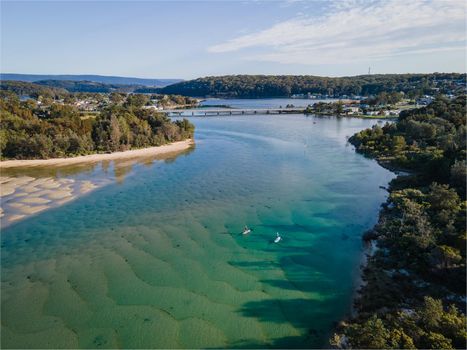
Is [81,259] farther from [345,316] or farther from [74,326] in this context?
[345,316]

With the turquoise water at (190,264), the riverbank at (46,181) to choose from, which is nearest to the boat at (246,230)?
the turquoise water at (190,264)

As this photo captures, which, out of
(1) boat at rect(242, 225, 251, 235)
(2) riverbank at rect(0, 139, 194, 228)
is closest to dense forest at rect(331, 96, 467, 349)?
(1) boat at rect(242, 225, 251, 235)

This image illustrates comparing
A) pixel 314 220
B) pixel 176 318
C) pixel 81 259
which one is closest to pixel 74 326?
pixel 176 318

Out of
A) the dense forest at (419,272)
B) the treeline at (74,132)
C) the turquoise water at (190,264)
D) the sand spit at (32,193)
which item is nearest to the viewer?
the dense forest at (419,272)

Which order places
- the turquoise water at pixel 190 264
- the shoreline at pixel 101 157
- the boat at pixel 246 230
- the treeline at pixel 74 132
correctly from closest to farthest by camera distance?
the turquoise water at pixel 190 264, the boat at pixel 246 230, the shoreline at pixel 101 157, the treeline at pixel 74 132

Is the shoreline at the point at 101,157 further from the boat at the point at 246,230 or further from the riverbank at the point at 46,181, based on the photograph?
the boat at the point at 246,230
